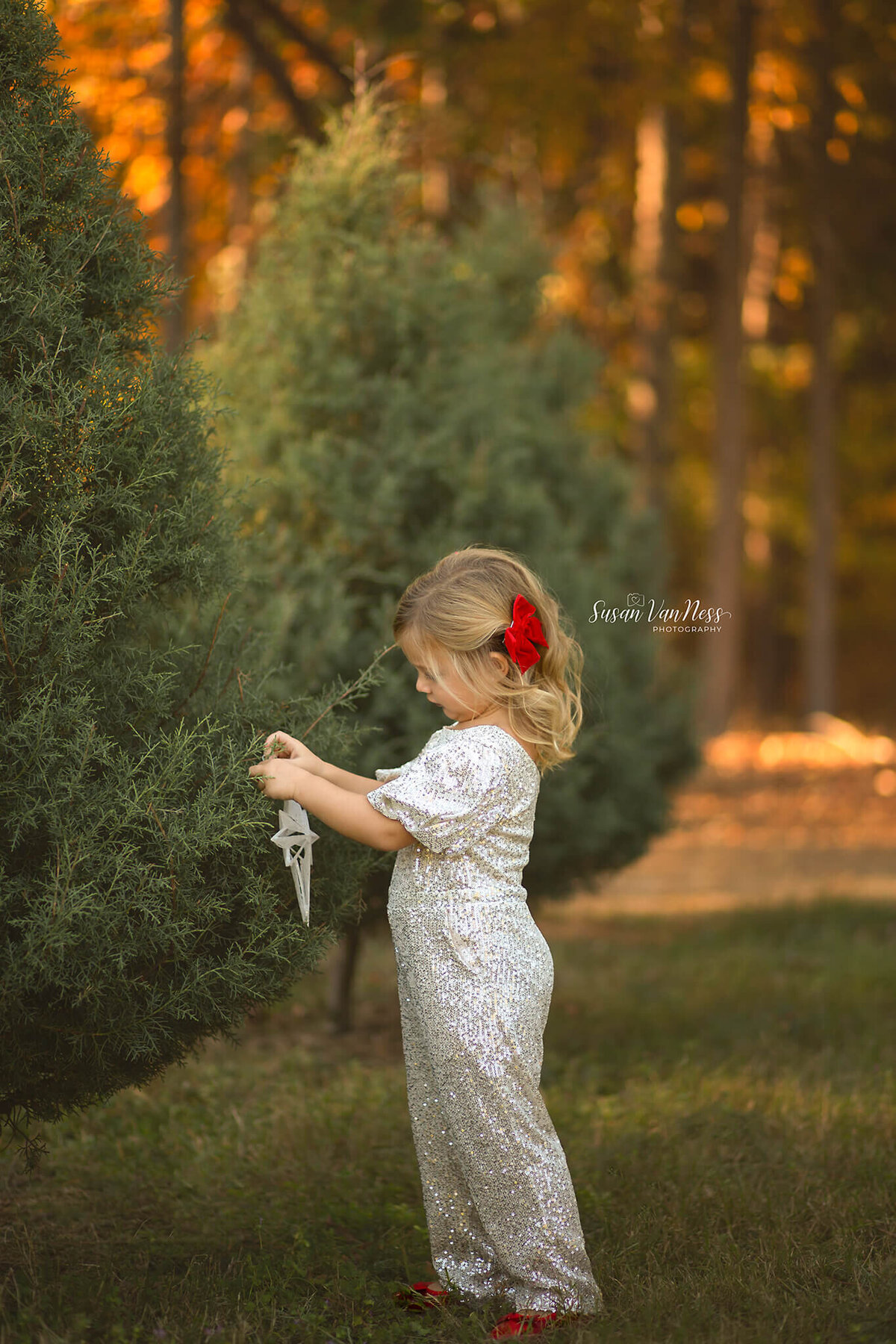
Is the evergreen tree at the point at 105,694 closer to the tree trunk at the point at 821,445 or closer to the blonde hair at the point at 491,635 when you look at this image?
the blonde hair at the point at 491,635

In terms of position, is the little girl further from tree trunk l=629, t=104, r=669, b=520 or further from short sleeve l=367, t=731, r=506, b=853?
tree trunk l=629, t=104, r=669, b=520

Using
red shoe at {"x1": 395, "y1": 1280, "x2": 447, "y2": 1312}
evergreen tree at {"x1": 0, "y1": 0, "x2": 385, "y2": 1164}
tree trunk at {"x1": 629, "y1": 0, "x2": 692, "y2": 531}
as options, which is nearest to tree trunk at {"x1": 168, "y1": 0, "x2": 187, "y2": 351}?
tree trunk at {"x1": 629, "y1": 0, "x2": 692, "y2": 531}

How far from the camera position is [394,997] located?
296 inches

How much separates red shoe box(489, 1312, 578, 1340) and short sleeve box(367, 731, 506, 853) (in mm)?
1127

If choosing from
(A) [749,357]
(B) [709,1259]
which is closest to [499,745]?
(B) [709,1259]

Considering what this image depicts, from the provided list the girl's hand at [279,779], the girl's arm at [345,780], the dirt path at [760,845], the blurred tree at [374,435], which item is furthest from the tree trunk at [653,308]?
the girl's hand at [279,779]

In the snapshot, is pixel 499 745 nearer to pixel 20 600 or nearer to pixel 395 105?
pixel 20 600

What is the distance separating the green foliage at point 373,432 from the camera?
17.9 feet

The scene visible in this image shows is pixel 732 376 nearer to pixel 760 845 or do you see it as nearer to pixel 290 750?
pixel 760 845

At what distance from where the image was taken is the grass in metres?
3.24

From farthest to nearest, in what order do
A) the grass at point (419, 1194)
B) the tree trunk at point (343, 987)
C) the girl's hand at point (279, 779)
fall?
1. the tree trunk at point (343, 987)
2. the grass at point (419, 1194)
3. the girl's hand at point (279, 779)

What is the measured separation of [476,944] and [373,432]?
3036 millimetres

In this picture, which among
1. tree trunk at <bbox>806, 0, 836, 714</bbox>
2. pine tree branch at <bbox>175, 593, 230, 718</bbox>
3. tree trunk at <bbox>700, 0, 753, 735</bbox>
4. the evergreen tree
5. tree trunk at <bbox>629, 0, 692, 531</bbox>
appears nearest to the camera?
the evergreen tree

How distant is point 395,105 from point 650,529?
335 centimetres
